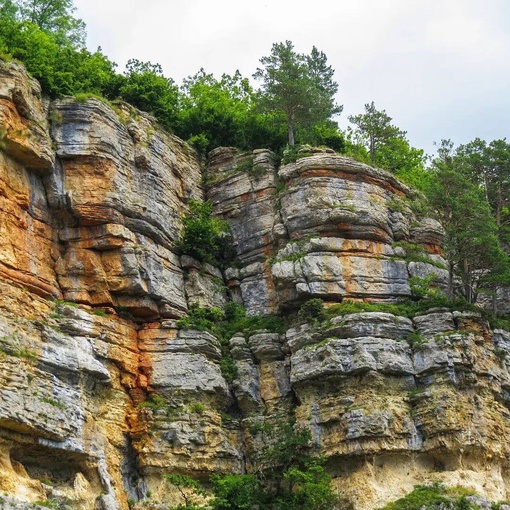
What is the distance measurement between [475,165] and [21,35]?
80.7 feet

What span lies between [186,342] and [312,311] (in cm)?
551

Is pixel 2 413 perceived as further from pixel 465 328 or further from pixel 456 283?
pixel 456 283

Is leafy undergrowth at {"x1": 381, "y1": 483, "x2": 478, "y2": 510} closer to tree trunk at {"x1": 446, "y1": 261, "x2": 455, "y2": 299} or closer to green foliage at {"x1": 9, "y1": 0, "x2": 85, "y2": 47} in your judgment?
tree trunk at {"x1": 446, "y1": 261, "x2": 455, "y2": 299}

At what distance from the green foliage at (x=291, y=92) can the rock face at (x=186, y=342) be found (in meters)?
6.03

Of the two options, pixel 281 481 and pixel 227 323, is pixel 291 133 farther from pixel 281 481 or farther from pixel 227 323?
pixel 281 481

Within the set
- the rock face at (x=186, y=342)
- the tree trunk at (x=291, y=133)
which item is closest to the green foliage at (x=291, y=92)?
the tree trunk at (x=291, y=133)

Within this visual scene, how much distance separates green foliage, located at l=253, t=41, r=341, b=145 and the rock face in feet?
19.8

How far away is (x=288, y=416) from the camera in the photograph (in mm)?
33844

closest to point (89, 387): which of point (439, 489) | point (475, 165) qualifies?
point (439, 489)

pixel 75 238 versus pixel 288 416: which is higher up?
pixel 75 238

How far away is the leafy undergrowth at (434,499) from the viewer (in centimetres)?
2988

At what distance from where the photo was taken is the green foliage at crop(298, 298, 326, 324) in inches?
1374

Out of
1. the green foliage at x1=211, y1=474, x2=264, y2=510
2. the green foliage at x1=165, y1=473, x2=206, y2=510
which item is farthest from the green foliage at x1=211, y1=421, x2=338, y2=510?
the green foliage at x1=165, y1=473, x2=206, y2=510

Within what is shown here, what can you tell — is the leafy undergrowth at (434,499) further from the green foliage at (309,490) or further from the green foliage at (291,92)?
the green foliage at (291,92)
